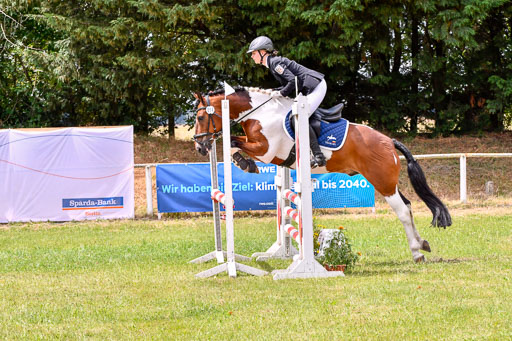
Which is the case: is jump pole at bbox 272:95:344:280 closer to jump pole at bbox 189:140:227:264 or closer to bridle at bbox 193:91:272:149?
bridle at bbox 193:91:272:149

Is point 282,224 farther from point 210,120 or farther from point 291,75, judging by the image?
point 291,75

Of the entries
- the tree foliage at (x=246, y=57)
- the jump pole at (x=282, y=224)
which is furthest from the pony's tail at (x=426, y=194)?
the tree foliage at (x=246, y=57)

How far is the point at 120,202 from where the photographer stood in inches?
606

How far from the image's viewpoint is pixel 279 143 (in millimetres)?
8148

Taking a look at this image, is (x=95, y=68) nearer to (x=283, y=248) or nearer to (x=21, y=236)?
(x=21, y=236)

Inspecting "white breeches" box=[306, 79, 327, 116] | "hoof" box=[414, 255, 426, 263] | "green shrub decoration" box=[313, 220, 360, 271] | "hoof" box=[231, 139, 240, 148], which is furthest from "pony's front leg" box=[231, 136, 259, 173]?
"hoof" box=[414, 255, 426, 263]

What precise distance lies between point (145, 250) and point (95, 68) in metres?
11.9

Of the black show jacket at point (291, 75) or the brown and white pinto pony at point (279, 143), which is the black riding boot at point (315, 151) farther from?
the black show jacket at point (291, 75)

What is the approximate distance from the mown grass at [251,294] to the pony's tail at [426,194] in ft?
1.66

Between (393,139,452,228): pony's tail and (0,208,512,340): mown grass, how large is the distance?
51cm

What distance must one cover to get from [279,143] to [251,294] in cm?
211

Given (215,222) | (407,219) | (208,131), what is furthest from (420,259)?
(208,131)

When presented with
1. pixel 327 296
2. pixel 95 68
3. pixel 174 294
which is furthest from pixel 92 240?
pixel 95 68

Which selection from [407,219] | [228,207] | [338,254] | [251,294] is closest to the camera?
[251,294]
